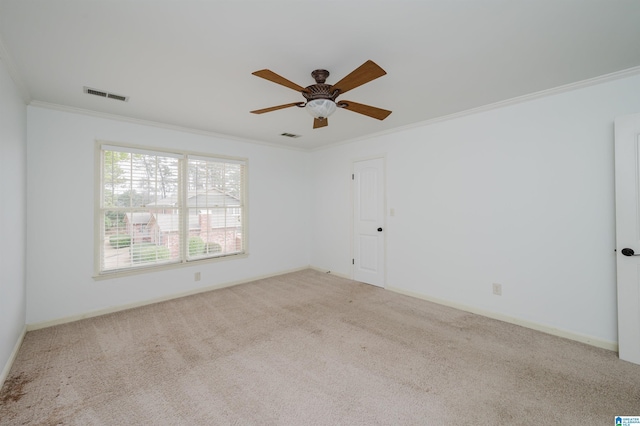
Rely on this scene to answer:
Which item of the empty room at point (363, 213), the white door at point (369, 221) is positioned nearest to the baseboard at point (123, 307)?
the empty room at point (363, 213)

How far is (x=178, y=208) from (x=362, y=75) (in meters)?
3.42

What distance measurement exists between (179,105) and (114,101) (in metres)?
0.68

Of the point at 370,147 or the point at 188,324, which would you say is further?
the point at 370,147

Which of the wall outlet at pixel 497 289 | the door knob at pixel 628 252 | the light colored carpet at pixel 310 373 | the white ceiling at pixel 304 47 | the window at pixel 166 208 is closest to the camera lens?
the white ceiling at pixel 304 47

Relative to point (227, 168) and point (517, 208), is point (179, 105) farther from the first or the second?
point (517, 208)

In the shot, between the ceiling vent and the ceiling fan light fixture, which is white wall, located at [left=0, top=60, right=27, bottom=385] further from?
the ceiling fan light fixture

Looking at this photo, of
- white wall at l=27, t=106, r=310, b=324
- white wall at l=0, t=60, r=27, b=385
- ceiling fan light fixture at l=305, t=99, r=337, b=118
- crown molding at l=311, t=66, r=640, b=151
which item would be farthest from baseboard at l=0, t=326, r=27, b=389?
crown molding at l=311, t=66, r=640, b=151

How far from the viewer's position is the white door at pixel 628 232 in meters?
2.35

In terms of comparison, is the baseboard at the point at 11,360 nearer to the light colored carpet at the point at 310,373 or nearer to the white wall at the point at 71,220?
the light colored carpet at the point at 310,373

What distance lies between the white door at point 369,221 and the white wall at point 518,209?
20cm

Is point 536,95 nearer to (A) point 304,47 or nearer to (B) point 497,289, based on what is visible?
(B) point 497,289

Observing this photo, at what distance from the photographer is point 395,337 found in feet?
9.30

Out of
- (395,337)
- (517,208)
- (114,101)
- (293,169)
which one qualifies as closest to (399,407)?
(395,337)

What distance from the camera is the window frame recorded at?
11.3 feet
